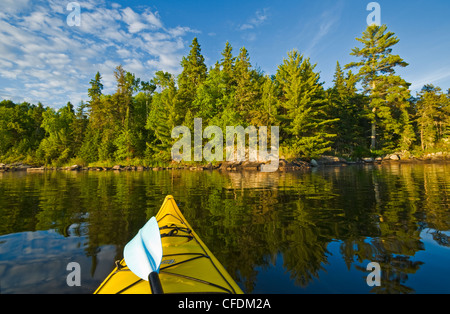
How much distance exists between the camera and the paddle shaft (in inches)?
62.6

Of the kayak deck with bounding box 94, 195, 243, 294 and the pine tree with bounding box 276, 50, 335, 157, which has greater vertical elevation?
the pine tree with bounding box 276, 50, 335, 157

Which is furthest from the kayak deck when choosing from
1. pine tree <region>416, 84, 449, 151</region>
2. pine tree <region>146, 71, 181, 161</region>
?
pine tree <region>416, 84, 449, 151</region>

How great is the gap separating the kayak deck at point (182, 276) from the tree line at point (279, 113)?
24141 millimetres

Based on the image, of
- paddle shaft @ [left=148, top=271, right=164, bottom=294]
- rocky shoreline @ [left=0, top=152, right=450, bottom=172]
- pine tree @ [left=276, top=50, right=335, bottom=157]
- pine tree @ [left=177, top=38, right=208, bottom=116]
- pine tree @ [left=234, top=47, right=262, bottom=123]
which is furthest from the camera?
pine tree @ [left=177, top=38, right=208, bottom=116]

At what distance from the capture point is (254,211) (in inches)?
233

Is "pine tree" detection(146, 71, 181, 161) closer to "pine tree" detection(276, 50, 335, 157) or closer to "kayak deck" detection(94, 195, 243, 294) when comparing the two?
"pine tree" detection(276, 50, 335, 157)

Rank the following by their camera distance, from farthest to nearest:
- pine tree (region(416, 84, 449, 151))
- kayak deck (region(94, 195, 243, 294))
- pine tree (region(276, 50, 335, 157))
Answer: pine tree (region(416, 84, 449, 151))
pine tree (region(276, 50, 335, 157))
kayak deck (region(94, 195, 243, 294))

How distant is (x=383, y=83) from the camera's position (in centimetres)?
3266

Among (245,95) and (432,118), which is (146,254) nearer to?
(245,95)

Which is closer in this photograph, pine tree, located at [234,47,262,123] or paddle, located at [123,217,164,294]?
paddle, located at [123,217,164,294]

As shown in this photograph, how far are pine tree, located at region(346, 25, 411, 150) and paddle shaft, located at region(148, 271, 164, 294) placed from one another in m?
40.8

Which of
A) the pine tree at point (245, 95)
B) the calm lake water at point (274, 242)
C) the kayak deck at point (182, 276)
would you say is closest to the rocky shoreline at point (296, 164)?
the pine tree at point (245, 95)

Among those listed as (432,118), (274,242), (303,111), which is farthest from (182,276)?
(432,118)
